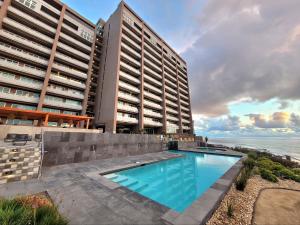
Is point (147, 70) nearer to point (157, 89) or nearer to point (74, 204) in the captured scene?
point (157, 89)

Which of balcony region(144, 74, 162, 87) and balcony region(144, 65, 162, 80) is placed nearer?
balcony region(144, 74, 162, 87)

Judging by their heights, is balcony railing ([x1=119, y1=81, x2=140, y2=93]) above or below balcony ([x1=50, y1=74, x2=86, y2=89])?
above

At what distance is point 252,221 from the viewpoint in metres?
4.57

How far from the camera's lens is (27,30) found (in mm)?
26797

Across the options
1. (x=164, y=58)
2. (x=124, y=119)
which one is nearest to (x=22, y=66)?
(x=124, y=119)

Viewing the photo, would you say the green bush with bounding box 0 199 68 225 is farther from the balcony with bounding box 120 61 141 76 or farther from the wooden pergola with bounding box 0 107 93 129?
the balcony with bounding box 120 61 141 76

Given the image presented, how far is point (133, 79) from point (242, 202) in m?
34.9

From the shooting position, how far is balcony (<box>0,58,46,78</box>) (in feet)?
76.2

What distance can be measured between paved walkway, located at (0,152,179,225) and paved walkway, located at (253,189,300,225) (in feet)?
11.5

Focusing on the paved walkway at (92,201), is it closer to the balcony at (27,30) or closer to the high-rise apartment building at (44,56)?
the high-rise apartment building at (44,56)

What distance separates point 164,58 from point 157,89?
16967 mm

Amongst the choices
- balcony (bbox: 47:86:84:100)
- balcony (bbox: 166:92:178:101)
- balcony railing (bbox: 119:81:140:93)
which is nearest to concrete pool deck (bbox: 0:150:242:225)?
balcony (bbox: 47:86:84:100)

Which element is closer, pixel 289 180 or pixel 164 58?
pixel 289 180

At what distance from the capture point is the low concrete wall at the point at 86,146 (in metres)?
11.1
